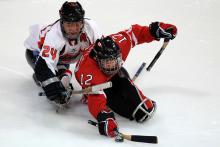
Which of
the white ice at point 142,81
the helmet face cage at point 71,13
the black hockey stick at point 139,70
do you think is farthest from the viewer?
the black hockey stick at point 139,70

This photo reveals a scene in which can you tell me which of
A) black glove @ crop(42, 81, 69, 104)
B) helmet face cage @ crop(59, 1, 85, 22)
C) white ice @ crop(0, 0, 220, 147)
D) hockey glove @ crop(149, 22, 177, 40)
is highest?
helmet face cage @ crop(59, 1, 85, 22)

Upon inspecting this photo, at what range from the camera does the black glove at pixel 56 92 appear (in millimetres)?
2744

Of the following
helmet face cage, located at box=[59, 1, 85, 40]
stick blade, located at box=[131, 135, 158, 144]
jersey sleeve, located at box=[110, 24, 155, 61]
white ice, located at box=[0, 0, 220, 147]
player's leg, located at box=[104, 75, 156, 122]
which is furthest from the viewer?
jersey sleeve, located at box=[110, 24, 155, 61]

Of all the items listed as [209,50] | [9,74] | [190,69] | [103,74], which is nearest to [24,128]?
[103,74]

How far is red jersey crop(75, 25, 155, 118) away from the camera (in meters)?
2.65

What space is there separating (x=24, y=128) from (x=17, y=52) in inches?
47.9

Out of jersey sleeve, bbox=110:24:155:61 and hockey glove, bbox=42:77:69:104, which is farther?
jersey sleeve, bbox=110:24:155:61

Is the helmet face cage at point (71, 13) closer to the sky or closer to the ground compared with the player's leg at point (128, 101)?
closer to the sky

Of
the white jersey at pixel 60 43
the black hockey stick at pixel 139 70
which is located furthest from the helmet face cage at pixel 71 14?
the black hockey stick at pixel 139 70

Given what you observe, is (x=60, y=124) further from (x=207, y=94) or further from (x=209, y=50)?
(x=209, y=50)

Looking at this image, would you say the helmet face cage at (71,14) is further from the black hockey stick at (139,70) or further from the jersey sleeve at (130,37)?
the black hockey stick at (139,70)

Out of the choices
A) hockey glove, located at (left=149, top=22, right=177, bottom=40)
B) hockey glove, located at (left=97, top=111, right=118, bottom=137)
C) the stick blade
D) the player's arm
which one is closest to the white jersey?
the player's arm

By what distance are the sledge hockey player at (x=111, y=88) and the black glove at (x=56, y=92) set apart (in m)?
0.11

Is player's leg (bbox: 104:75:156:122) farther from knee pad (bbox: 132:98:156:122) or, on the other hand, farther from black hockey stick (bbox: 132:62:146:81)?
black hockey stick (bbox: 132:62:146:81)
